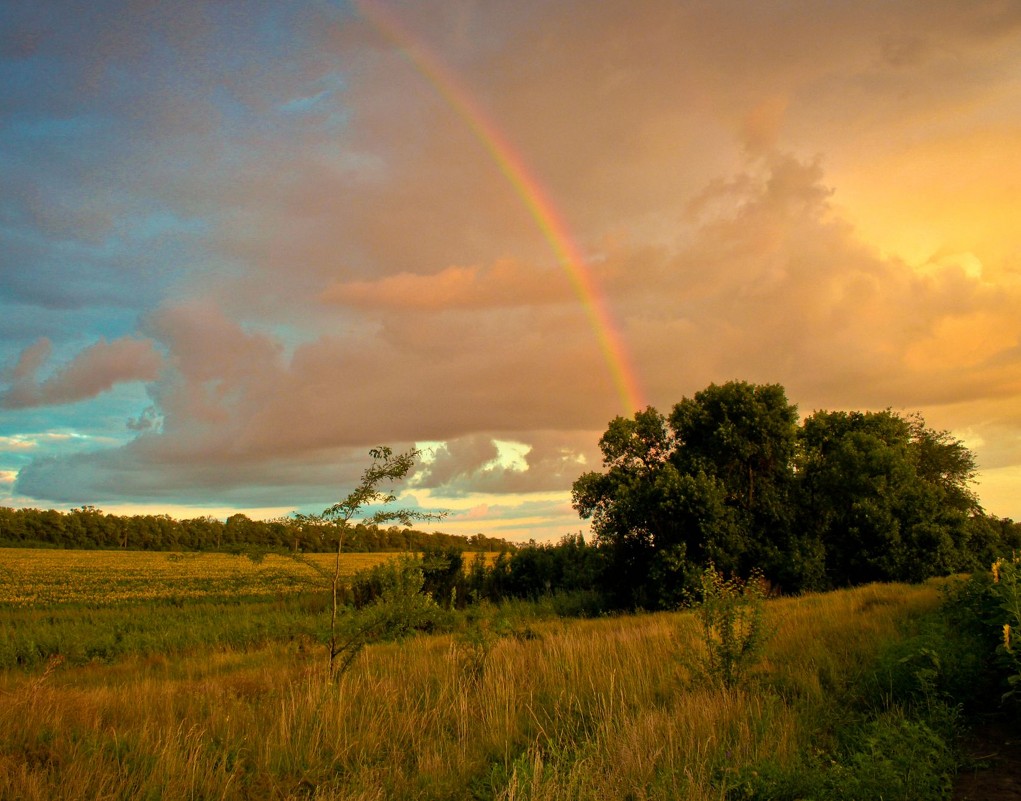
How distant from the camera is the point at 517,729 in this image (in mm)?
7375

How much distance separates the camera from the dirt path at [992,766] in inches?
223

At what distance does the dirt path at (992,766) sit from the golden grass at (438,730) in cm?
136

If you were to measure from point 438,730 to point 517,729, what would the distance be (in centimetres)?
85

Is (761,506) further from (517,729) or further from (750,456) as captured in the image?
(517,729)

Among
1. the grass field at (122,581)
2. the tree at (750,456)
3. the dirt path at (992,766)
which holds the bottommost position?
the grass field at (122,581)

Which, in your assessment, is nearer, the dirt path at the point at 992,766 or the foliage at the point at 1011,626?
the dirt path at the point at 992,766

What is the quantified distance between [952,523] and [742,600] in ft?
75.1

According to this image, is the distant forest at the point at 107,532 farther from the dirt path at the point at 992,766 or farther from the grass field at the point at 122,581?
the dirt path at the point at 992,766

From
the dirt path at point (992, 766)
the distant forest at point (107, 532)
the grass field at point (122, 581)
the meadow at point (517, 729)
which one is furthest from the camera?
the distant forest at point (107, 532)

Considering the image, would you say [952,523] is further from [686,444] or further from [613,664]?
[613,664]

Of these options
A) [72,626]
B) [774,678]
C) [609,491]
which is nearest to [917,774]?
[774,678]

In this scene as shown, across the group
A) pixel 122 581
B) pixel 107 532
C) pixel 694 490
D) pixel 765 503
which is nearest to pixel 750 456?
pixel 765 503

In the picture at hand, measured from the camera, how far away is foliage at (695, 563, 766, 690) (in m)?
8.92

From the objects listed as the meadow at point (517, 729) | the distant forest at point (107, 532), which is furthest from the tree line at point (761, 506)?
the distant forest at point (107, 532)
